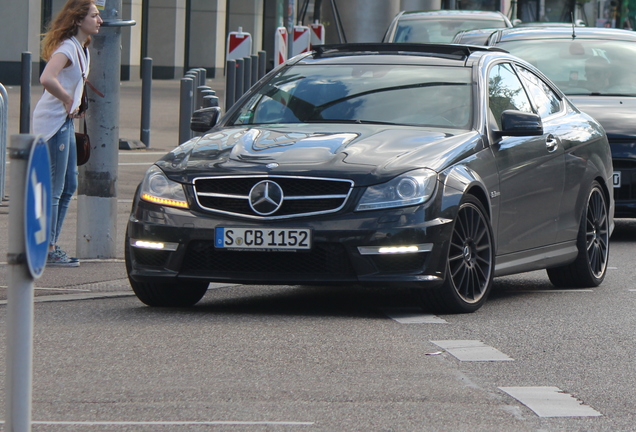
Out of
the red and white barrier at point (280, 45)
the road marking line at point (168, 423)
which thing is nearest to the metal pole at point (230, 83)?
the red and white barrier at point (280, 45)

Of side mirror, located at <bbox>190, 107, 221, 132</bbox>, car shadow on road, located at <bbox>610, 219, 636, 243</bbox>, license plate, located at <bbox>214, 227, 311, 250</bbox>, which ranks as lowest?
car shadow on road, located at <bbox>610, 219, 636, 243</bbox>

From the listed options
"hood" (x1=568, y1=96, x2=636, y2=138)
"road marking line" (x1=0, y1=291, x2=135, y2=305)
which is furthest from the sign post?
"hood" (x1=568, y1=96, x2=636, y2=138)

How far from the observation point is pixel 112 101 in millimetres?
9523

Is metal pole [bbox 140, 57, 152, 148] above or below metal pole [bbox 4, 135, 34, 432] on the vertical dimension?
below

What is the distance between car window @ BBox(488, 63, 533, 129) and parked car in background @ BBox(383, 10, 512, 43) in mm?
10261

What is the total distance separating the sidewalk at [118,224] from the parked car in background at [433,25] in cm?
357

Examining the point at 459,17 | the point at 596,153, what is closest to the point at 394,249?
the point at 596,153

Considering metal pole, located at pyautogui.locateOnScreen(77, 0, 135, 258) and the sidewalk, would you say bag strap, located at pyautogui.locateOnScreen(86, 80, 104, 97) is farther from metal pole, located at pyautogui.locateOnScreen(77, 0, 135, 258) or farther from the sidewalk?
the sidewalk

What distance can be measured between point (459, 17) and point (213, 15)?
2454 centimetres

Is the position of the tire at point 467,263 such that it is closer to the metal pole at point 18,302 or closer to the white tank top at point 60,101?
the white tank top at point 60,101

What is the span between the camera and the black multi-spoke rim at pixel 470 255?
738 centimetres

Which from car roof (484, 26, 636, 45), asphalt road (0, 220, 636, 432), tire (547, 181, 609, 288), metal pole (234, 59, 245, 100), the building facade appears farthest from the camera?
the building facade

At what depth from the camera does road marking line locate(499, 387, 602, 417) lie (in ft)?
16.7

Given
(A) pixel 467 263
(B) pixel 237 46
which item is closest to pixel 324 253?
(A) pixel 467 263
